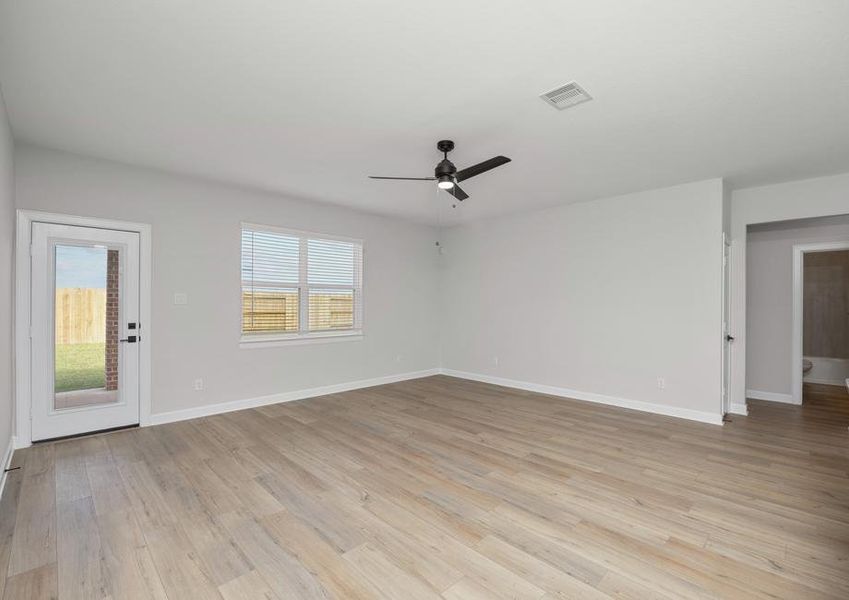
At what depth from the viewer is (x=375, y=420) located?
4.44 m

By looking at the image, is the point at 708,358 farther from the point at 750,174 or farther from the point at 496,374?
Answer: the point at 496,374

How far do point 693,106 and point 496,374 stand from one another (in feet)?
15.1

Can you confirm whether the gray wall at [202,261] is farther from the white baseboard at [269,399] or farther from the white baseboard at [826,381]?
the white baseboard at [826,381]

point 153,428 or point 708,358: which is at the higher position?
point 708,358

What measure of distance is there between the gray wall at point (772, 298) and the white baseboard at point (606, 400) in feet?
6.14

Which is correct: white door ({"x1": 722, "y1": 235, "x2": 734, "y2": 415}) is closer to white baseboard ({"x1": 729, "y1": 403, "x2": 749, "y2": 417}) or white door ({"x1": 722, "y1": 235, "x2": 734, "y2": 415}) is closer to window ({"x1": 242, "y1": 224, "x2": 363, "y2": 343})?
white baseboard ({"x1": 729, "y1": 403, "x2": 749, "y2": 417})

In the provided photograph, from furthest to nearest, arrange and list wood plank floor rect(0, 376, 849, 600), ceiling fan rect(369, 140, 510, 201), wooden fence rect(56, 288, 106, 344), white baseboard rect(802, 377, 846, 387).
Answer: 1. white baseboard rect(802, 377, 846, 387)
2. wooden fence rect(56, 288, 106, 344)
3. ceiling fan rect(369, 140, 510, 201)
4. wood plank floor rect(0, 376, 849, 600)

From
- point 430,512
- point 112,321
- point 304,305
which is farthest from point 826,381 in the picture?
point 112,321

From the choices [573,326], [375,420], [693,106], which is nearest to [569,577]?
[375,420]

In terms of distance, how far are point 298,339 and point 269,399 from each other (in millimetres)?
865

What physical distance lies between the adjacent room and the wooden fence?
0.07 feet

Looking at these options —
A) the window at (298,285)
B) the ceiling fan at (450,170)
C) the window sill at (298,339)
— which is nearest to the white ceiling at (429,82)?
the ceiling fan at (450,170)

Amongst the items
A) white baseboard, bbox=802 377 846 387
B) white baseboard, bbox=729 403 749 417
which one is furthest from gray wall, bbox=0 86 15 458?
white baseboard, bbox=802 377 846 387

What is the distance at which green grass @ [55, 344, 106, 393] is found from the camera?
3.75 metres
